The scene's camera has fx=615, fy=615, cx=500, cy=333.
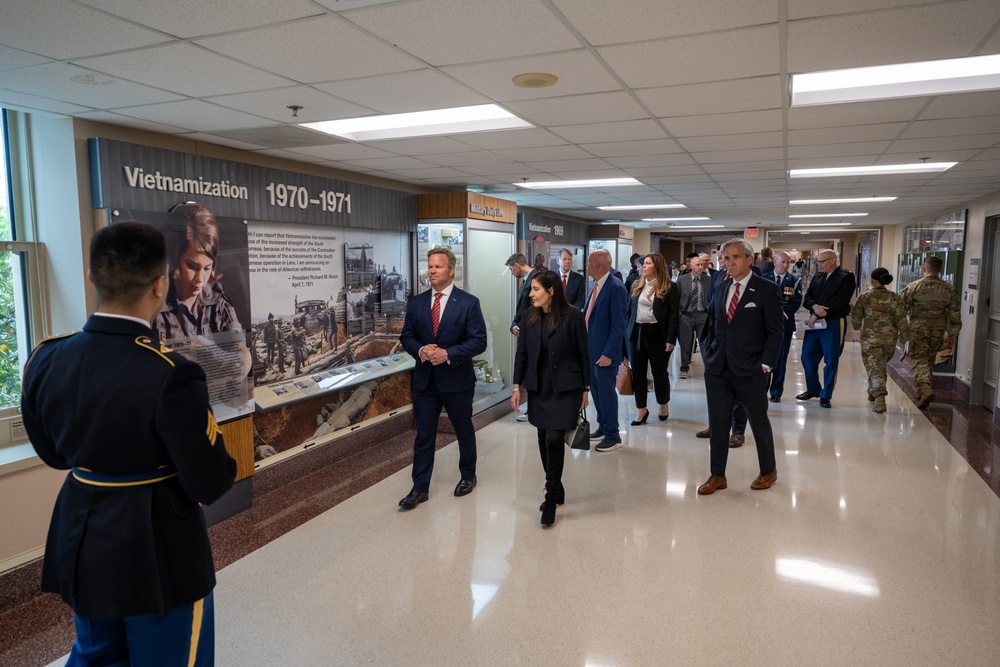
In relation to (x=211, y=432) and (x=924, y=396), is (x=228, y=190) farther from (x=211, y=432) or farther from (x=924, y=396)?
(x=924, y=396)

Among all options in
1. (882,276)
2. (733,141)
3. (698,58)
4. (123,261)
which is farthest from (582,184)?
(123,261)

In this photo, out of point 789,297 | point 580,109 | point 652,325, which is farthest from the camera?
point 789,297

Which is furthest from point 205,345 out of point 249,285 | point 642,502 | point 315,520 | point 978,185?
point 978,185

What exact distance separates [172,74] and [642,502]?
3.74 meters

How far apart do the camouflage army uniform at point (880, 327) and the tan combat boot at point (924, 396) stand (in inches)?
19.1

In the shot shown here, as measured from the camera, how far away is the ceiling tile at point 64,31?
2020 millimetres

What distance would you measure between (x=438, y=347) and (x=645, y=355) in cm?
285

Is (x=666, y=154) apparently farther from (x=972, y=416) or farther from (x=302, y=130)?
(x=972, y=416)

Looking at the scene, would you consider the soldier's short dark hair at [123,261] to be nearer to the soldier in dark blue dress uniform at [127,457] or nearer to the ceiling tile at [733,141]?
the soldier in dark blue dress uniform at [127,457]

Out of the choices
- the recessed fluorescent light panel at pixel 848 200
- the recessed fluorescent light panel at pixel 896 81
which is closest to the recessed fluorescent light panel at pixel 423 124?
the recessed fluorescent light panel at pixel 896 81

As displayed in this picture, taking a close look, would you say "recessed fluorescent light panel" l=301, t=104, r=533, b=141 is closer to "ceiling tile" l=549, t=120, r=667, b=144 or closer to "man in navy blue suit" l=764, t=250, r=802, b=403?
"ceiling tile" l=549, t=120, r=667, b=144

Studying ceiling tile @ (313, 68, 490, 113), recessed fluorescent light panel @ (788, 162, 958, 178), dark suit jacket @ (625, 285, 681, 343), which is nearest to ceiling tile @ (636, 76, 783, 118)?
ceiling tile @ (313, 68, 490, 113)

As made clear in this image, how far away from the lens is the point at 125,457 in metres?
1.51

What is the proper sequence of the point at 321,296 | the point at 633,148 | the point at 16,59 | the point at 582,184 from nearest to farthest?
the point at 16,59 < the point at 633,148 < the point at 321,296 < the point at 582,184
